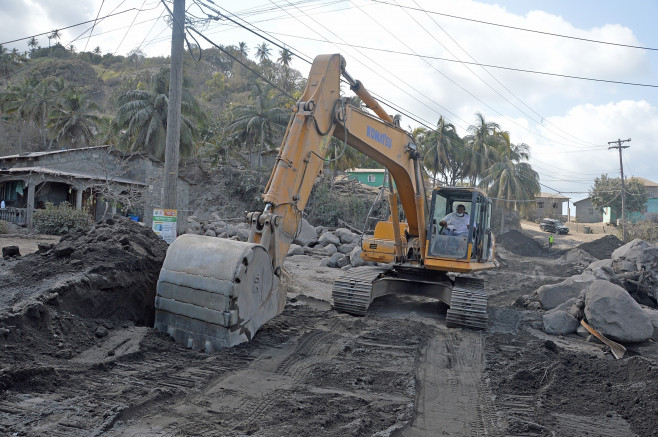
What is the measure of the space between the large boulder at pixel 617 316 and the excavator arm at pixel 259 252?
4914 mm

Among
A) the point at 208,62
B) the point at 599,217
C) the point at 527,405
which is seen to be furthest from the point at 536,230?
the point at 208,62

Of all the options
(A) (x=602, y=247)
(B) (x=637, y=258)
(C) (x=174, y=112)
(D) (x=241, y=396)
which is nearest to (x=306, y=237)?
(C) (x=174, y=112)

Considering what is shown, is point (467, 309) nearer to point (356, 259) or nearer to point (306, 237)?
point (356, 259)

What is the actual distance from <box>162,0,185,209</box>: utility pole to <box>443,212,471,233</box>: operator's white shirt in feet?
19.9

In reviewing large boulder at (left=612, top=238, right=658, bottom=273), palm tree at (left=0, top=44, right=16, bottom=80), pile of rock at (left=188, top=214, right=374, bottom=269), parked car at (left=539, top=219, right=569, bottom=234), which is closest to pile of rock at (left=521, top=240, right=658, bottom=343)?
large boulder at (left=612, top=238, right=658, bottom=273)

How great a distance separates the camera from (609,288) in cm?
918

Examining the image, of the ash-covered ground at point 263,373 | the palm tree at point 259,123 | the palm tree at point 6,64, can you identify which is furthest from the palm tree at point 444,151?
the palm tree at point 6,64

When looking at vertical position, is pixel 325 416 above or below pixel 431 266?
below

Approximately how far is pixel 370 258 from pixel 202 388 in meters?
6.51

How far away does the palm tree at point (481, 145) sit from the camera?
160ft

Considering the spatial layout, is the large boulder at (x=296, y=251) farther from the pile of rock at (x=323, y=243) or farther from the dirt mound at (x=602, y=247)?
the dirt mound at (x=602, y=247)

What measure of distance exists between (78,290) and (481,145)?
46.7m

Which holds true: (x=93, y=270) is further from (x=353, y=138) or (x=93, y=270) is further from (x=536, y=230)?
(x=536, y=230)

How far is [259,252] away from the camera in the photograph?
245 inches
